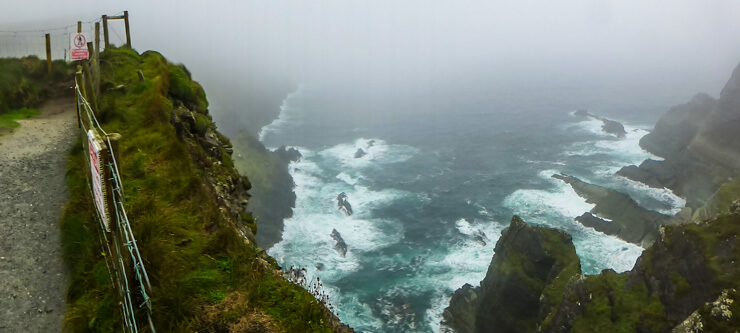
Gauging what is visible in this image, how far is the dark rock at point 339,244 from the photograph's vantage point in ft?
173

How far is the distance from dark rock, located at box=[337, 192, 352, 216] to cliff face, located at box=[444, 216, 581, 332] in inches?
1093

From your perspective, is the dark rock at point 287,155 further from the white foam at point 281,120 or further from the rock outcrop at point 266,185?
the white foam at point 281,120

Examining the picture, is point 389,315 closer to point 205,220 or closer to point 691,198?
point 205,220

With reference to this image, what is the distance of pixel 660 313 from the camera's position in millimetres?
24812

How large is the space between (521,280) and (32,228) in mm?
33801

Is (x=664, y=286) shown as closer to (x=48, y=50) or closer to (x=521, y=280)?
(x=521, y=280)

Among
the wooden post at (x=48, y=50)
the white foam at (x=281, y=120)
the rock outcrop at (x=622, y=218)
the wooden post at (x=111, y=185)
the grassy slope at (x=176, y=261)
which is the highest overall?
the wooden post at (x=48, y=50)

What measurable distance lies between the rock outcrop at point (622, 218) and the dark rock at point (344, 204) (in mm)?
31868

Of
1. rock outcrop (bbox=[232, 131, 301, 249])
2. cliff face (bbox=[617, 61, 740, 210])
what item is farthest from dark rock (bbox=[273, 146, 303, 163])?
cliff face (bbox=[617, 61, 740, 210])

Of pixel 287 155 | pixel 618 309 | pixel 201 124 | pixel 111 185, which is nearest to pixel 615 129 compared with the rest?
pixel 287 155

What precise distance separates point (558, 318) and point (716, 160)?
5678cm

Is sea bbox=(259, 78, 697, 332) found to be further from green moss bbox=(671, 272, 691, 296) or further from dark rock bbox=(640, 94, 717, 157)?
green moss bbox=(671, 272, 691, 296)

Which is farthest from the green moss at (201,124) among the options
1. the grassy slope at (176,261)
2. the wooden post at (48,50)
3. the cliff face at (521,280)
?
the cliff face at (521,280)

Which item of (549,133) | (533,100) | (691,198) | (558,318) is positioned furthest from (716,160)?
(533,100)
